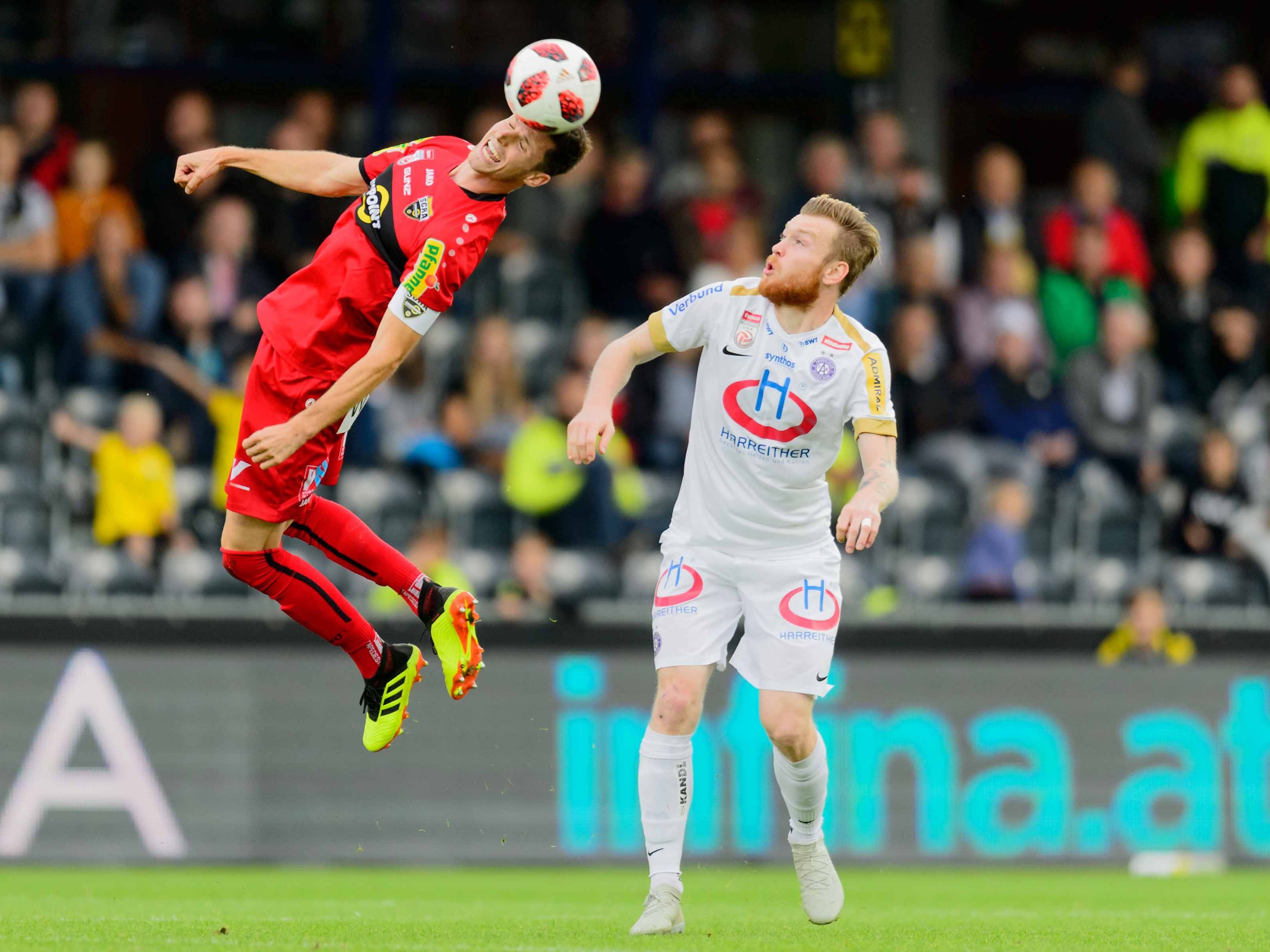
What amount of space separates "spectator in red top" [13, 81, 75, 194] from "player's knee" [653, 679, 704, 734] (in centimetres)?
813

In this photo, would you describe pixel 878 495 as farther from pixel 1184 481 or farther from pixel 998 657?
pixel 1184 481

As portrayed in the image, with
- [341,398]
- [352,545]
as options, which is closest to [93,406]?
[352,545]

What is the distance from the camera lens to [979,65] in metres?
19.5

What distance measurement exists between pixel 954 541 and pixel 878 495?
6.96 meters

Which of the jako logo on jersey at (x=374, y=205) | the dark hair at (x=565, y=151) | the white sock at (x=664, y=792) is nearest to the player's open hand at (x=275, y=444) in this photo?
the jako logo on jersey at (x=374, y=205)

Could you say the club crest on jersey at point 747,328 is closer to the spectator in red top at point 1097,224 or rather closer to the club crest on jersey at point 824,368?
the club crest on jersey at point 824,368

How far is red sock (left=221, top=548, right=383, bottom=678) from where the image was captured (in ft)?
28.0

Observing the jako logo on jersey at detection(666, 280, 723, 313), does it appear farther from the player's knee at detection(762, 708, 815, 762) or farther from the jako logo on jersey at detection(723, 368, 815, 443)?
the player's knee at detection(762, 708, 815, 762)

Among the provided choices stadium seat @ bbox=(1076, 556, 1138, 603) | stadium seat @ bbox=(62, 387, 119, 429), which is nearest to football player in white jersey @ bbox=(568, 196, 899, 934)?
stadium seat @ bbox=(62, 387, 119, 429)

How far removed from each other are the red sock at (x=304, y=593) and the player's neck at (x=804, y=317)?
210 centimetres

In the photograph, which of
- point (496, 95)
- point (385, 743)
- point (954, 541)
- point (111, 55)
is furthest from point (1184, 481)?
point (111, 55)

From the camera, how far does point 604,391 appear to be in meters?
8.00

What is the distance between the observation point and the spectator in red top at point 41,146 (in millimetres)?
14867

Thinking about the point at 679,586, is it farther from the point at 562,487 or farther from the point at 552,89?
the point at 562,487
